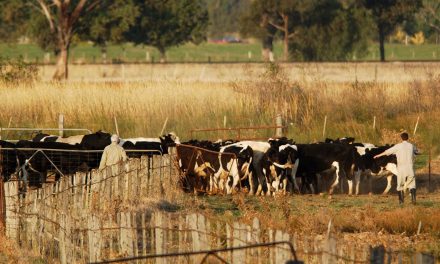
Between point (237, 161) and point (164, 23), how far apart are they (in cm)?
6658

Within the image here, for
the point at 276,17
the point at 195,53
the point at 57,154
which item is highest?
the point at 276,17

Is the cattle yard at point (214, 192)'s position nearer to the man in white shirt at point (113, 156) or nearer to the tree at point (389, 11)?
the man in white shirt at point (113, 156)

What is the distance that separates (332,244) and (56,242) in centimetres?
630

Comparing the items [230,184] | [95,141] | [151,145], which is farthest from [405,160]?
[95,141]

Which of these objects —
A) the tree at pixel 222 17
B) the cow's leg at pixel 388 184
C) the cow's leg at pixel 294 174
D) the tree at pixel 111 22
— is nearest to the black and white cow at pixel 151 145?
the cow's leg at pixel 294 174

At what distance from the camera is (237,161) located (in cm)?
2939

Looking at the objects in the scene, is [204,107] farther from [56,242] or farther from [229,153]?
[56,242]

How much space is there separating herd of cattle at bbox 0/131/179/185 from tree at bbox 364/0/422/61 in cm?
6283

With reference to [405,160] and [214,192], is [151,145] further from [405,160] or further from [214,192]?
[405,160]

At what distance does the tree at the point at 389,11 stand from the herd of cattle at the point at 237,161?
2468 inches

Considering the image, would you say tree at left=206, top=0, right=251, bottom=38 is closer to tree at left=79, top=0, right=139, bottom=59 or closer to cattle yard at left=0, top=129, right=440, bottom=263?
tree at left=79, top=0, right=139, bottom=59

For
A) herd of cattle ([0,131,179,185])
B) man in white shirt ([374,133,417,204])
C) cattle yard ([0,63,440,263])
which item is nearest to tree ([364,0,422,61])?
cattle yard ([0,63,440,263])

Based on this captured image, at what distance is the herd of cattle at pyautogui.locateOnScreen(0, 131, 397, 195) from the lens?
29.4 metres

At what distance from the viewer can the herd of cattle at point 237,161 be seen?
2938cm
